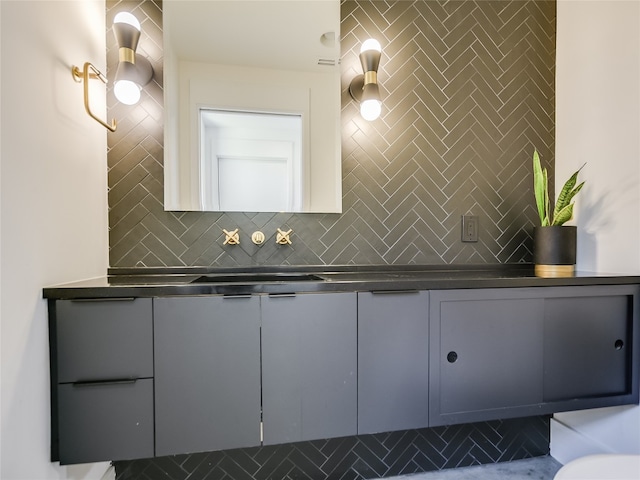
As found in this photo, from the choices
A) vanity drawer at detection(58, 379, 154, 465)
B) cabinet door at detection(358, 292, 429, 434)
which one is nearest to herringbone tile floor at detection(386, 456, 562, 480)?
cabinet door at detection(358, 292, 429, 434)

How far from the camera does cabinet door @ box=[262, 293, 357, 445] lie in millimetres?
1072

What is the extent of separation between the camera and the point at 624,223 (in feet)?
4.68

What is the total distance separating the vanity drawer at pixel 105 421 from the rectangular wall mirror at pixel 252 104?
80 cm

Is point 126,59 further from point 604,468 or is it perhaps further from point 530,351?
point 604,468

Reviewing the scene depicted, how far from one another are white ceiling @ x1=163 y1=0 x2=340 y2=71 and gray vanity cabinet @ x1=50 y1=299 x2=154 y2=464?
1.23m

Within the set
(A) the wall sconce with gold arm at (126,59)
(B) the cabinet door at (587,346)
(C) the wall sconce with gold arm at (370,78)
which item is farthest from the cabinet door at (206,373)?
(B) the cabinet door at (587,346)

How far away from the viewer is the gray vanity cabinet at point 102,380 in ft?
3.21

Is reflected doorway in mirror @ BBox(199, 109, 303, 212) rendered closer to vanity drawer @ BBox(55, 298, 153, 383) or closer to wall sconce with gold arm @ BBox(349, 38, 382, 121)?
wall sconce with gold arm @ BBox(349, 38, 382, 121)

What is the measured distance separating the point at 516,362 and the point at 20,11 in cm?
205

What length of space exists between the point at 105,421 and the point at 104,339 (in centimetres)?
26

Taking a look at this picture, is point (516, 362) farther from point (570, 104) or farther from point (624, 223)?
point (570, 104)

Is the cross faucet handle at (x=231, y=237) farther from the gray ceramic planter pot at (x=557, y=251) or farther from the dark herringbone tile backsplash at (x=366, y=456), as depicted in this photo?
the gray ceramic planter pot at (x=557, y=251)

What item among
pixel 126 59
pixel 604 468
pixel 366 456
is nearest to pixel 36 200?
pixel 126 59

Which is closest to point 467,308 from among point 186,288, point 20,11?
point 186,288
